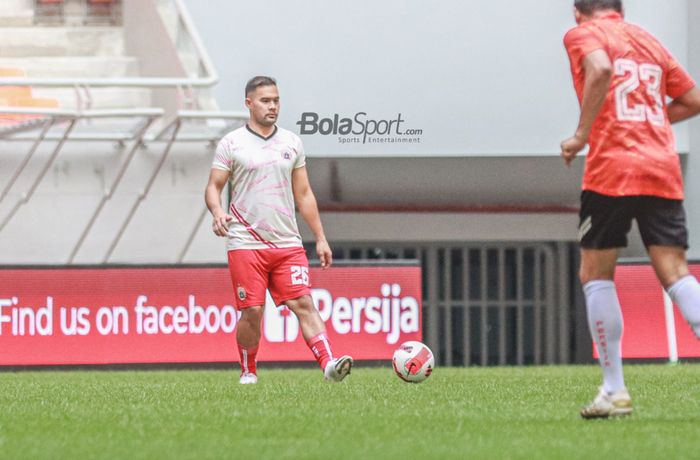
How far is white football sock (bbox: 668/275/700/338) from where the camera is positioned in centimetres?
666

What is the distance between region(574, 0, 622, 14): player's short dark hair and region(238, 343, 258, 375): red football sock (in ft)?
14.0

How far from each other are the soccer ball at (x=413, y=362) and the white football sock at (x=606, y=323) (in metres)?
3.19

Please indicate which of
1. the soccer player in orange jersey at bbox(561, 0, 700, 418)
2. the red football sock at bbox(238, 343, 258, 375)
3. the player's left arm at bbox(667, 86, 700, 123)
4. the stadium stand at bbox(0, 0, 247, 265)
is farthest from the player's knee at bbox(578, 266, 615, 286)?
the stadium stand at bbox(0, 0, 247, 265)

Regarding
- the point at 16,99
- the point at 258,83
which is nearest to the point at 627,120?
the point at 258,83

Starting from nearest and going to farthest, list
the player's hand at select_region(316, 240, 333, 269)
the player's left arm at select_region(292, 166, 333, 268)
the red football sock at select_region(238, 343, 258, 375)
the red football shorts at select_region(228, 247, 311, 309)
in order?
the player's hand at select_region(316, 240, 333, 269)
the red football shorts at select_region(228, 247, 311, 309)
the player's left arm at select_region(292, 166, 333, 268)
the red football sock at select_region(238, 343, 258, 375)

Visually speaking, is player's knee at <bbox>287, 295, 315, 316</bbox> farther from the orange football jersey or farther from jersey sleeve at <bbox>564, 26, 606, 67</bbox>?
jersey sleeve at <bbox>564, 26, 606, 67</bbox>

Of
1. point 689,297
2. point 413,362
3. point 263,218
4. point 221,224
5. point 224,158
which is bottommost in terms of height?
point 413,362

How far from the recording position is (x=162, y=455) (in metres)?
5.41

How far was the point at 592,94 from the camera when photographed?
256 inches

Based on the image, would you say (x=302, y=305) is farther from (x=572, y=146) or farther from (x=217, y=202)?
(x=572, y=146)

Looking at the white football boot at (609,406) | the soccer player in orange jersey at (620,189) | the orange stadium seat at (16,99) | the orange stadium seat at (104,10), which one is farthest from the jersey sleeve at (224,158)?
the orange stadium seat at (104,10)

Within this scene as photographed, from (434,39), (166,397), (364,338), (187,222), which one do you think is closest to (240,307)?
(166,397)

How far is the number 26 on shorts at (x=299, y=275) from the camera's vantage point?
392 inches

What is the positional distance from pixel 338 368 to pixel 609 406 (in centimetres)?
294
